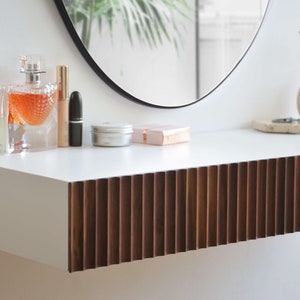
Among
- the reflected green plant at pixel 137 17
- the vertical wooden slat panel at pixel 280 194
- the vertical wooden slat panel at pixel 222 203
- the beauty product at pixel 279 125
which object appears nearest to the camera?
the vertical wooden slat panel at pixel 222 203

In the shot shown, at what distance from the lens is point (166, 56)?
6.48 feet

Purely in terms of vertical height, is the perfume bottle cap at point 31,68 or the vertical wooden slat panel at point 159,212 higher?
the perfume bottle cap at point 31,68

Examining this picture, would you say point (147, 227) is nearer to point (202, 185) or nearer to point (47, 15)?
point (202, 185)

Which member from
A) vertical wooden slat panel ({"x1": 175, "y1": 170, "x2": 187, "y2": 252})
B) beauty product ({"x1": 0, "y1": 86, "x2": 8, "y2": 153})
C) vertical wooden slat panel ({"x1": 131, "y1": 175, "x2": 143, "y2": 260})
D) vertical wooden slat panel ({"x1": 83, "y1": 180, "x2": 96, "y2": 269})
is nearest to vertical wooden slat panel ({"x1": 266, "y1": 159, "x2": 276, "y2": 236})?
vertical wooden slat panel ({"x1": 175, "y1": 170, "x2": 187, "y2": 252})

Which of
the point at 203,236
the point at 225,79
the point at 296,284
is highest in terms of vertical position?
the point at 225,79

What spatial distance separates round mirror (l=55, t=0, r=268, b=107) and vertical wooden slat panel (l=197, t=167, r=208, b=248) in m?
0.42

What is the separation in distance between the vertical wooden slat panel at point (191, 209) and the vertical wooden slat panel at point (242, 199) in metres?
0.12

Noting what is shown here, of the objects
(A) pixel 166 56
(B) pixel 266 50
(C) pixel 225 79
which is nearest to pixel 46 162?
(A) pixel 166 56

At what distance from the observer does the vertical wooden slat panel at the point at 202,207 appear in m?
1.57

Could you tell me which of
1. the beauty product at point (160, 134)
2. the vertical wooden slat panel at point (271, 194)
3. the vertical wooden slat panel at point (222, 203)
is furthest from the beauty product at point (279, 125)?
the vertical wooden slat panel at point (222, 203)

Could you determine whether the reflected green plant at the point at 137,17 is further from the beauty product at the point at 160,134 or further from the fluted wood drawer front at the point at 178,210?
the fluted wood drawer front at the point at 178,210

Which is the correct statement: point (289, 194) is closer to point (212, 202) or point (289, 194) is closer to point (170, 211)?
point (212, 202)

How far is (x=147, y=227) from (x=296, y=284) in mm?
1017

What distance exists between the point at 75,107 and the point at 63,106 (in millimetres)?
27
